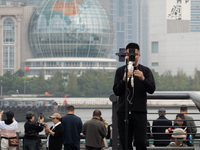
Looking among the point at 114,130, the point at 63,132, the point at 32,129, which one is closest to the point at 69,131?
the point at 63,132

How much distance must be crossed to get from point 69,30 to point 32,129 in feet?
512

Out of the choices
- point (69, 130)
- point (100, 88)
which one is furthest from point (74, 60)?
point (69, 130)

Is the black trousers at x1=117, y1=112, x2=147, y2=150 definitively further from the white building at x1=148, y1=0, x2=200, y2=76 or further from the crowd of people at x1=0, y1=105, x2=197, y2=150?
the white building at x1=148, y1=0, x2=200, y2=76

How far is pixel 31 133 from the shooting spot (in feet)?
51.0

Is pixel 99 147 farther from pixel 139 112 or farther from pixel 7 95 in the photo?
pixel 7 95

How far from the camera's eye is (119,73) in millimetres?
9477

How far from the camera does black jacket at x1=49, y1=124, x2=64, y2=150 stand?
46.9 feet

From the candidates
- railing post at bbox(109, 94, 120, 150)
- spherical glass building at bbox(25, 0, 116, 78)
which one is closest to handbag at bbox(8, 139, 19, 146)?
→ railing post at bbox(109, 94, 120, 150)

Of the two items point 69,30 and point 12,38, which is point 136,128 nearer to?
point 69,30

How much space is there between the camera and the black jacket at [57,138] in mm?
14305

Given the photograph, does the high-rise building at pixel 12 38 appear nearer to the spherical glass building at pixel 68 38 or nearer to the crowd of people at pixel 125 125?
the spherical glass building at pixel 68 38

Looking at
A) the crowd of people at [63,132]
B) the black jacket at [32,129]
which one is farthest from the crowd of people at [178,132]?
the black jacket at [32,129]

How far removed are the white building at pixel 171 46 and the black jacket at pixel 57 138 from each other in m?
160

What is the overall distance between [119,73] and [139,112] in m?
0.69
